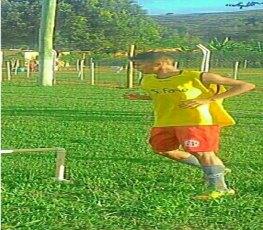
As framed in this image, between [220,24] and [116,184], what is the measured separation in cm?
Answer: 1779

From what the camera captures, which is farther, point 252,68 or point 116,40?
point 116,40

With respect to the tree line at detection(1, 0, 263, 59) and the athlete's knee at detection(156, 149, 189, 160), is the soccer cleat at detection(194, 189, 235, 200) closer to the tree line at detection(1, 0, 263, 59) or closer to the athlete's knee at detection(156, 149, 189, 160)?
the athlete's knee at detection(156, 149, 189, 160)

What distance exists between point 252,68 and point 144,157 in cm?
2670

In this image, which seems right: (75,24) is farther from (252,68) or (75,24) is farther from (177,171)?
(177,171)

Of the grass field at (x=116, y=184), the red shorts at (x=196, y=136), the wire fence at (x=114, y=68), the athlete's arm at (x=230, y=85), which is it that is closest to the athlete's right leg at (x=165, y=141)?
the red shorts at (x=196, y=136)

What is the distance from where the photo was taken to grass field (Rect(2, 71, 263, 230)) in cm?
439

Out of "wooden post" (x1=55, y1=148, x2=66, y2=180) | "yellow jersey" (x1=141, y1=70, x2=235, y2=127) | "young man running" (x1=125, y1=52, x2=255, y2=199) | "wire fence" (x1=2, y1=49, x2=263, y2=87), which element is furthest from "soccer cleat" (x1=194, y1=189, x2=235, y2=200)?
"wire fence" (x1=2, y1=49, x2=263, y2=87)

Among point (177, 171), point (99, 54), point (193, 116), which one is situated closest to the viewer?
point (193, 116)

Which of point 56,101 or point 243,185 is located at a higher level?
point 243,185

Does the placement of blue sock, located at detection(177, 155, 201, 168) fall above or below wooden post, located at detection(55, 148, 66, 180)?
above

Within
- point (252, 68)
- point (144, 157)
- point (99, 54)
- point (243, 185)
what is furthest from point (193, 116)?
point (99, 54)

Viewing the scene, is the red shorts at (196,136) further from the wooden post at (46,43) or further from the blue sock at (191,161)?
the wooden post at (46,43)

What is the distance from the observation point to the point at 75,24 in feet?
153

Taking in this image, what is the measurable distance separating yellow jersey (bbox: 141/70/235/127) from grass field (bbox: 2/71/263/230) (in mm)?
466
